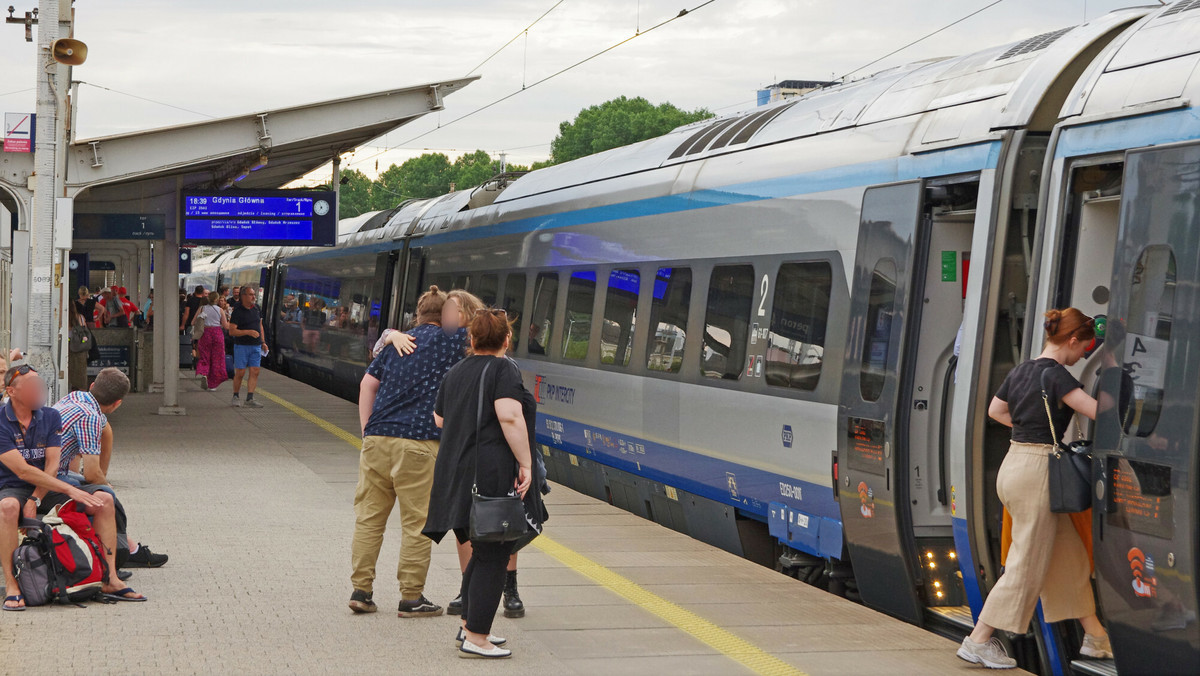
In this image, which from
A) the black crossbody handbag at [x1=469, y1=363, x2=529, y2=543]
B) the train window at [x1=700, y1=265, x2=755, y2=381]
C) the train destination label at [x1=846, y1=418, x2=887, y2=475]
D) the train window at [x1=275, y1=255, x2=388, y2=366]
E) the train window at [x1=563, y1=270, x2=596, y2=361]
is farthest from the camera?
the train window at [x1=275, y1=255, x2=388, y2=366]

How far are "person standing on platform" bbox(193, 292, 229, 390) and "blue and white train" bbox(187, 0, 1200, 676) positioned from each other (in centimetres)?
1211

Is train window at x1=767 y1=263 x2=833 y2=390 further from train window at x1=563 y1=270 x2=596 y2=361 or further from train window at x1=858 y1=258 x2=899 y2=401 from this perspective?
train window at x1=563 y1=270 x2=596 y2=361

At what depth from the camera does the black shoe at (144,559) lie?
8062 mm

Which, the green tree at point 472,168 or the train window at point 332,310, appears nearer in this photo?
the train window at point 332,310

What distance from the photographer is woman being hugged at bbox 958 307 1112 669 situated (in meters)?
5.73

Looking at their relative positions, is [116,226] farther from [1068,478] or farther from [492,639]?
[1068,478]

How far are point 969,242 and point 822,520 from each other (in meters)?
1.83

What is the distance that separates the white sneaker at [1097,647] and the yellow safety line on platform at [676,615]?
1239 mm

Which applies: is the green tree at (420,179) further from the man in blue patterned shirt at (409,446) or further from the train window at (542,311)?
the man in blue patterned shirt at (409,446)

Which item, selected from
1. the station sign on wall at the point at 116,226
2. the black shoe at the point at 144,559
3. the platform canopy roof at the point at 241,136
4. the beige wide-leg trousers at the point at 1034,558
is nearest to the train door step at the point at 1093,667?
the beige wide-leg trousers at the point at 1034,558

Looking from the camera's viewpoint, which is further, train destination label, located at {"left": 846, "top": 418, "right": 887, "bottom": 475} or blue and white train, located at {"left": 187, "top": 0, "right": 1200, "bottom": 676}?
train destination label, located at {"left": 846, "top": 418, "right": 887, "bottom": 475}

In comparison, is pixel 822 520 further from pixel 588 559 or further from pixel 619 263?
pixel 619 263

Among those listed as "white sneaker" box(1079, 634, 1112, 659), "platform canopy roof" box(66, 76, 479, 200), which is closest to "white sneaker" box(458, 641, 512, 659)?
"white sneaker" box(1079, 634, 1112, 659)

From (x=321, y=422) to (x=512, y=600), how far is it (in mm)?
11392
